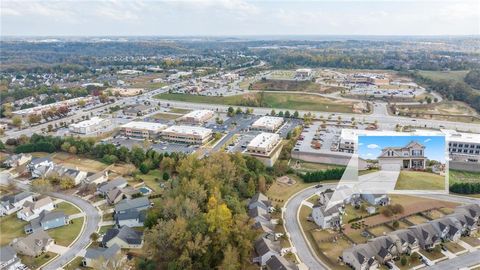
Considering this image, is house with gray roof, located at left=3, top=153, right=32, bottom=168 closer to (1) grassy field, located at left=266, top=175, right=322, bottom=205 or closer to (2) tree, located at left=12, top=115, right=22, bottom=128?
(2) tree, located at left=12, top=115, right=22, bottom=128

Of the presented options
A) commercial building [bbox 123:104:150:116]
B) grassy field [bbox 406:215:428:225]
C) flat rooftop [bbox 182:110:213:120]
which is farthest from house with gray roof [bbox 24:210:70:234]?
commercial building [bbox 123:104:150:116]

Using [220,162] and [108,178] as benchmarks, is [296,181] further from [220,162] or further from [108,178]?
[108,178]

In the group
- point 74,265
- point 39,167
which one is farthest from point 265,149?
point 39,167

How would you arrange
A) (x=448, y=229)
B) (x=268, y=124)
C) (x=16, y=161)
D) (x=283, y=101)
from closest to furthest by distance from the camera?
1. (x=448, y=229)
2. (x=16, y=161)
3. (x=268, y=124)
4. (x=283, y=101)

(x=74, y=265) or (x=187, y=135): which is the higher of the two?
(x=187, y=135)

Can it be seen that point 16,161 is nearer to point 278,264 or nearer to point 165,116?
point 165,116

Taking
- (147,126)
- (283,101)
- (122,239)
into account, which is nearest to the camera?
(122,239)
